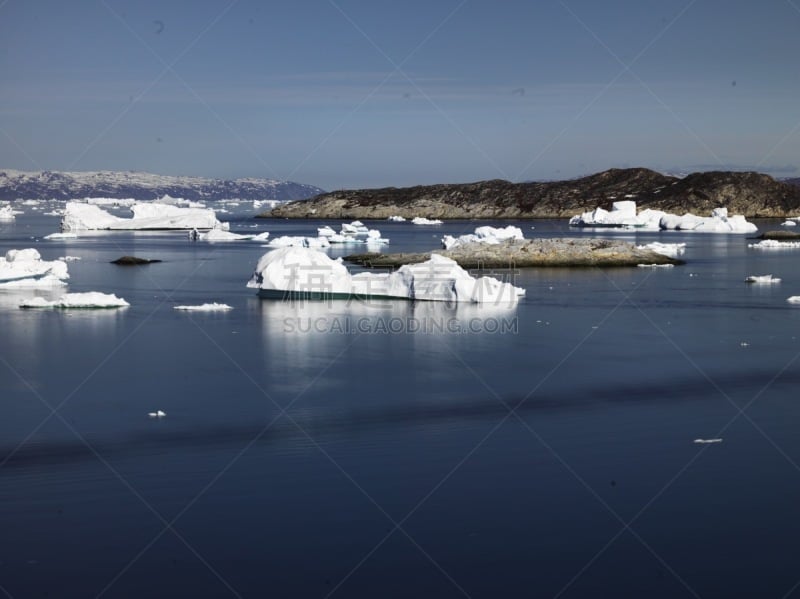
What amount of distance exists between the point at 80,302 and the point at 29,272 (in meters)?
5.12

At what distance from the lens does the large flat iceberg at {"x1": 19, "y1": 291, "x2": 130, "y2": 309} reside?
1834 centimetres

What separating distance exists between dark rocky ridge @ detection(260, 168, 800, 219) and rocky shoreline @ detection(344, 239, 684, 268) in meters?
46.2

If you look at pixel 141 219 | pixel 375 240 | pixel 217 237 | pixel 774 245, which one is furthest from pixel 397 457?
pixel 141 219

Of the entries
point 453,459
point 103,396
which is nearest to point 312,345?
point 103,396

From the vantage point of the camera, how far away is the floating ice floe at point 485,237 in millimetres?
31438

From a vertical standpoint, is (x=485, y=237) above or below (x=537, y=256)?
above

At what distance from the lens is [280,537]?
655cm

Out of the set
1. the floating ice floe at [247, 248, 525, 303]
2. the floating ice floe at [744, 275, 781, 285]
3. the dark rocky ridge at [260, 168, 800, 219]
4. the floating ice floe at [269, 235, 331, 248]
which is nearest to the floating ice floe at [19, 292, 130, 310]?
the floating ice floe at [247, 248, 525, 303]

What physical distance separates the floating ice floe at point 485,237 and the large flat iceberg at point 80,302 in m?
12.8

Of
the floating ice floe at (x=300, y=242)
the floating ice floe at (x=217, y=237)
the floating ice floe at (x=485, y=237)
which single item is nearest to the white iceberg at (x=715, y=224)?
the floating ice floe at (x=485, y=237)

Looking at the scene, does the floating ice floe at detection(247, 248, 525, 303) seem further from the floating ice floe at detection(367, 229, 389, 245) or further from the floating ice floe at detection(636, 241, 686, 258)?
the floating ice floe at detection(367, 229, 389, 245)

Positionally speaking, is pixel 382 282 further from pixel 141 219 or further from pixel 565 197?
pixel 565 197

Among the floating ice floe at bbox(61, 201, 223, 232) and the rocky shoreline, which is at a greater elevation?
the floating ice floe at bbox(61, 201, 223, 232)

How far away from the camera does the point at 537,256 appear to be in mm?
28203
